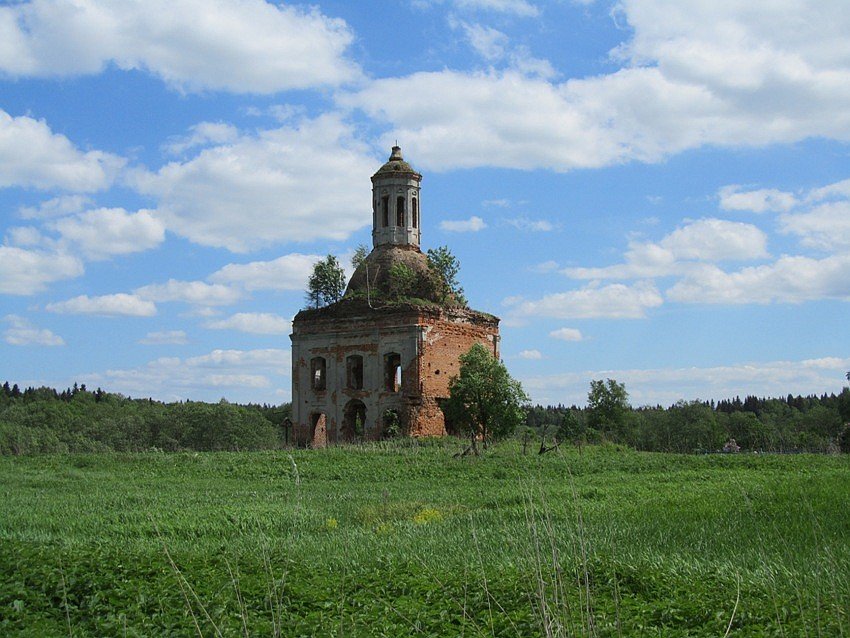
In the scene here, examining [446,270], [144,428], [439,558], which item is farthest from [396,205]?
[144,428]

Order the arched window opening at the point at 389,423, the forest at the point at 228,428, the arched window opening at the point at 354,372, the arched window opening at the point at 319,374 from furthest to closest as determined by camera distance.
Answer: the forest at the point at 228,428, the arched window opening at the point at 319,374, the arched window opening at the point at 354,372, the arched window opening at the point at 389,423

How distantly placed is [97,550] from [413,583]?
12.8ft

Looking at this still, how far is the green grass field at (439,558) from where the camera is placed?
6395 mm

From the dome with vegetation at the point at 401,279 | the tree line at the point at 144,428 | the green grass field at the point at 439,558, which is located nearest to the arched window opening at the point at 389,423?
the dome with vegetation at the point at 401,279

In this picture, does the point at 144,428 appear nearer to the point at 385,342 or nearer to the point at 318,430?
the point at 318,430

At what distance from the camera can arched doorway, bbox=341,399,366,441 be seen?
34969 mm

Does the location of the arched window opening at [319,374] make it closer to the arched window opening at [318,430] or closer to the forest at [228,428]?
the arched window opening at [318,430]

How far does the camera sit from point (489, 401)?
30531 millimetres

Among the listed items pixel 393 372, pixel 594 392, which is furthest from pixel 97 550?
pixel 594 392

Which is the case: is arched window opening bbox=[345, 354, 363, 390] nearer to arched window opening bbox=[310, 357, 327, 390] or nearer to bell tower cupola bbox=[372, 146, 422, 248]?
arched window opening bbox=[310, 357, 327, 390]

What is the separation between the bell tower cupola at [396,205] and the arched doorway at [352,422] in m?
7.32

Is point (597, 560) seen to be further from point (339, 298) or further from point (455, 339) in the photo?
point (339, 298)

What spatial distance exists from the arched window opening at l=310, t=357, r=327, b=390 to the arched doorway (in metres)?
1.65

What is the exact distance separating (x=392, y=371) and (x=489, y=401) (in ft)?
19.5
